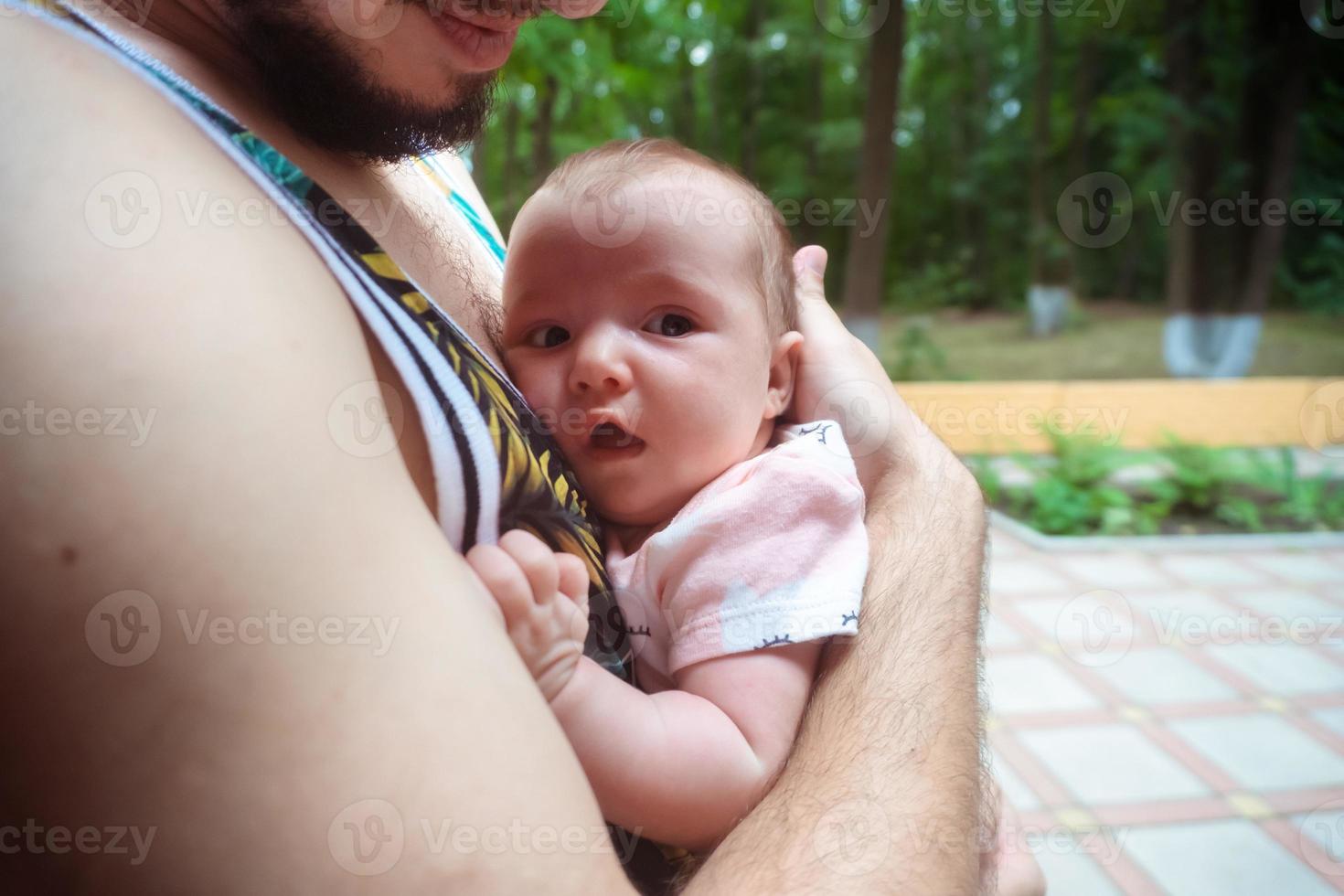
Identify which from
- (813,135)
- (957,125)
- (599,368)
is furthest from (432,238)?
(957,125)

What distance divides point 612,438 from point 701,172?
0.39 metres

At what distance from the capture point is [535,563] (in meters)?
0.75

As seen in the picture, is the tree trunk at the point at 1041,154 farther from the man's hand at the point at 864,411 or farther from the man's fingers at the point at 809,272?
the man's hand at the point at 864,411

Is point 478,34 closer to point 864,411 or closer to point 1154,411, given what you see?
point 864,411

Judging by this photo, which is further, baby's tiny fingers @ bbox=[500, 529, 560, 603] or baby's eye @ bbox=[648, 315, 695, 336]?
baby's eye @ bbox=[648, 315, 695, 336]

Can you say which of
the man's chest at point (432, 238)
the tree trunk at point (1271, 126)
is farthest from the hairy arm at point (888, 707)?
the tree trunk at point (1271, 126)

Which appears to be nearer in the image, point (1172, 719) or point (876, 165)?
point (1172, 719)

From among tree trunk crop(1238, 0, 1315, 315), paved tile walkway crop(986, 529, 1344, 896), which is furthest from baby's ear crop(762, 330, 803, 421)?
tree trunk crop(1238, 0, 1315, 315)

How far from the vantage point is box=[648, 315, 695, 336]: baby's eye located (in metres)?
1.09

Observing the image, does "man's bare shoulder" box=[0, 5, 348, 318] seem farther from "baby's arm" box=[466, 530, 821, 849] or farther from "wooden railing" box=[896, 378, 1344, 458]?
"wooden railing" box=[896, 378, 1344, 458]

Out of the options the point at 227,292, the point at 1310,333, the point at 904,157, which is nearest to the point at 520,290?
the point at 227,292

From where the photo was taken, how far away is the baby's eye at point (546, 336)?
109cm

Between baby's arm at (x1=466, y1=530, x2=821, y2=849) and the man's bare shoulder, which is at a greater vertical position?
the man's bare shoulder

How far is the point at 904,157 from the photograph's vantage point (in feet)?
57.4
